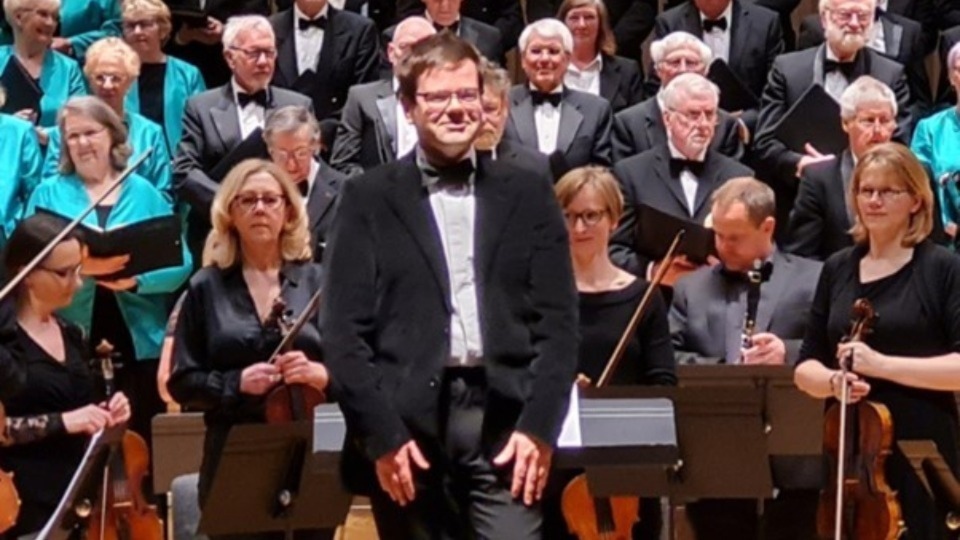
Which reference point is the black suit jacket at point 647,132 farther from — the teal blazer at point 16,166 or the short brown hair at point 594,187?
the teal blazer at point 16,166

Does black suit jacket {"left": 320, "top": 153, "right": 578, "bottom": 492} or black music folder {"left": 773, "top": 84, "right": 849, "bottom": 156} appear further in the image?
black music folder {"left": 773, "top": 84, "right": 849, "bottom": 156}

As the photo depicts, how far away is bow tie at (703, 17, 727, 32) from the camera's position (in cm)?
663

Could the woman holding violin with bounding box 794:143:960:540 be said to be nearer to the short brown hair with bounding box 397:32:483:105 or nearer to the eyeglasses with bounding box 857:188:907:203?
A: the eyeglasses with bounding box 857:188:907:203

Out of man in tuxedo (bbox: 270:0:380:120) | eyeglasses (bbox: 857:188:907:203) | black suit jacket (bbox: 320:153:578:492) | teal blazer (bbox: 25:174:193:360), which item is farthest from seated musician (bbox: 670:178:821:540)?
man in tuxedo (bbox: 270:0:380:120)

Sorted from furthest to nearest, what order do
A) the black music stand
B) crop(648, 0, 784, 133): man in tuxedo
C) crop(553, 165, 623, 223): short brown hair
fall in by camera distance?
1. crop(648, 0, 784, 133): man in tuxedo
2. crop(553, 165, 623, 223): short brown hair
3. the black music stand

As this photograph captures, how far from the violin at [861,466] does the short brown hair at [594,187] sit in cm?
69

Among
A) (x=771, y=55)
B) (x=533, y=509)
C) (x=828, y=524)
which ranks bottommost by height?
(x=828, y=524)

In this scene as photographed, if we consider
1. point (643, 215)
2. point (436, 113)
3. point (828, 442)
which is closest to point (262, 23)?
point (643, 215)

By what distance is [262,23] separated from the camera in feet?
19.5

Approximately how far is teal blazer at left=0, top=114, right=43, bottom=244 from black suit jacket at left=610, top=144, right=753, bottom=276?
5.67 feet

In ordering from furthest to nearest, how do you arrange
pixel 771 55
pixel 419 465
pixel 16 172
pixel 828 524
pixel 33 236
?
pixel 771 55 < pixel 16 172 < pixel 33 236 < pixel 828 524 < pixel 419 465

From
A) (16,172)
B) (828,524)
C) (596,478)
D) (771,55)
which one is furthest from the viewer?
(771,55)

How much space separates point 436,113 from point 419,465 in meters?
0.54

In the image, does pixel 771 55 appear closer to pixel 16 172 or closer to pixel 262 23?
pixel 262 23
